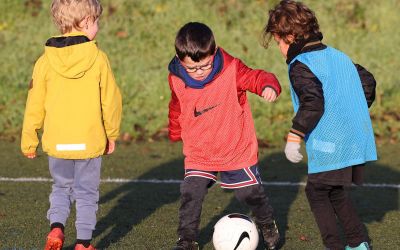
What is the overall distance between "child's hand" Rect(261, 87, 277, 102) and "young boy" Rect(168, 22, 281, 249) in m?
0.11

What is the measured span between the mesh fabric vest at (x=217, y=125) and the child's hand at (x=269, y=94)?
33 cm

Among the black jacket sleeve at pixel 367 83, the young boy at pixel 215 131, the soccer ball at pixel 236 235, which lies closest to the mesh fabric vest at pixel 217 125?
the young boy at pixel 215 131

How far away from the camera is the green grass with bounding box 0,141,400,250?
757 centimetres

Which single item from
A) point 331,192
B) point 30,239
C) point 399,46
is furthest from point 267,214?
point 399,46

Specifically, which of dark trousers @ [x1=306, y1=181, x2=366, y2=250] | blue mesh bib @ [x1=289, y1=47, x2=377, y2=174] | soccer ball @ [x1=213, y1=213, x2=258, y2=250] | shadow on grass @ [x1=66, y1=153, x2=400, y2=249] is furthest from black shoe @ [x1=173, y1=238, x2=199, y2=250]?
blue mesh bib @ [x1=289, y1=47, x2=377, y2=174]

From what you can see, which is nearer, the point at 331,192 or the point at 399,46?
the point at 331,192

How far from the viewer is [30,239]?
24.3ft

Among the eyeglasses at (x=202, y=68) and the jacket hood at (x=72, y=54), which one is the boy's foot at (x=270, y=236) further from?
the jacket hood at (x=72, y=54)

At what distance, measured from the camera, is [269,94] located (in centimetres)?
664

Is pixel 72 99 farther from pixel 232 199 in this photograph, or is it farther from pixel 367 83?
pixel 232 199

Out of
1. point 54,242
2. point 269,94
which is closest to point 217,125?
point 269,94

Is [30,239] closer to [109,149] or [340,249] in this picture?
[109,149]

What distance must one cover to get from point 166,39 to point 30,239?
8.90m

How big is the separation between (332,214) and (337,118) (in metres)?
0.68
